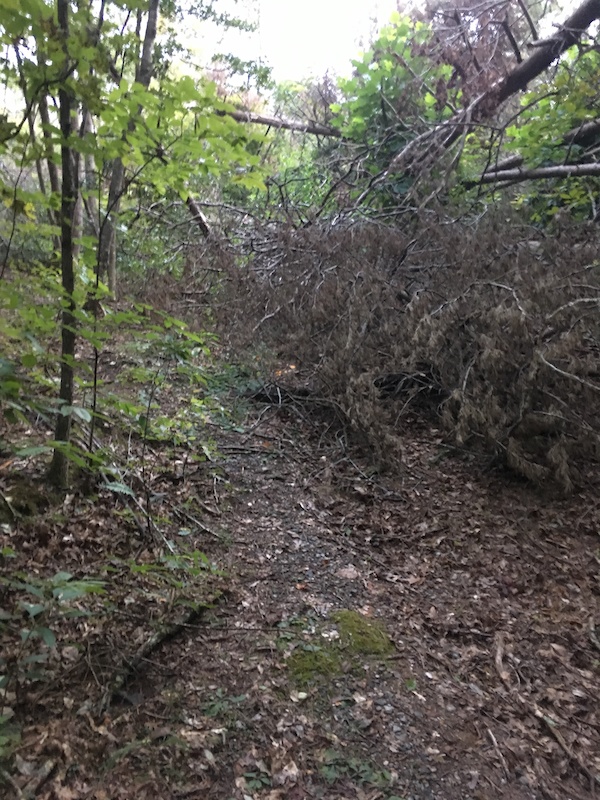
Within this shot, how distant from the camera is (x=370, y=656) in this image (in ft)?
9.50

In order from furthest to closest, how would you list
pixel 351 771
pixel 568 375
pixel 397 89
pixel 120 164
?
pixel 397 89
pixel 120 164
pixel 568 375
pixel 351 771

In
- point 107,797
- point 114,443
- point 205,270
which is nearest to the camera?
point 107,797

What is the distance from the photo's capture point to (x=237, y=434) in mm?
4973

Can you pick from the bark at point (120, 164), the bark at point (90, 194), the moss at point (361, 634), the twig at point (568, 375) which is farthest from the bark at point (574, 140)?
the moss at point (361, 634)

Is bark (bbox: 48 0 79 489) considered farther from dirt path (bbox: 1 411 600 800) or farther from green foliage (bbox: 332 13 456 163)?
green foliage (bbox: 332 13 456 163)

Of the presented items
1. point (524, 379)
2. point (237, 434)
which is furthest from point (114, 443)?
point (524, 379)

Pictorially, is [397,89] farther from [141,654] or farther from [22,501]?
[141,654]

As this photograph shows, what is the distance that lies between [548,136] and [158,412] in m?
6.02

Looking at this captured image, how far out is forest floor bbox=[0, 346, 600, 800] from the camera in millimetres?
2219

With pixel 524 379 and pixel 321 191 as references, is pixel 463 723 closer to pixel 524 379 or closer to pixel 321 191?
pixel 524 379

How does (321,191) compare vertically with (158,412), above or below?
above

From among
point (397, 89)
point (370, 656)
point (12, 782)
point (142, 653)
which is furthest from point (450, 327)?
point (397, 89)

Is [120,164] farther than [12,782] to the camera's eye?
Yes

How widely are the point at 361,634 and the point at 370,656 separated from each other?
6.3 inches
